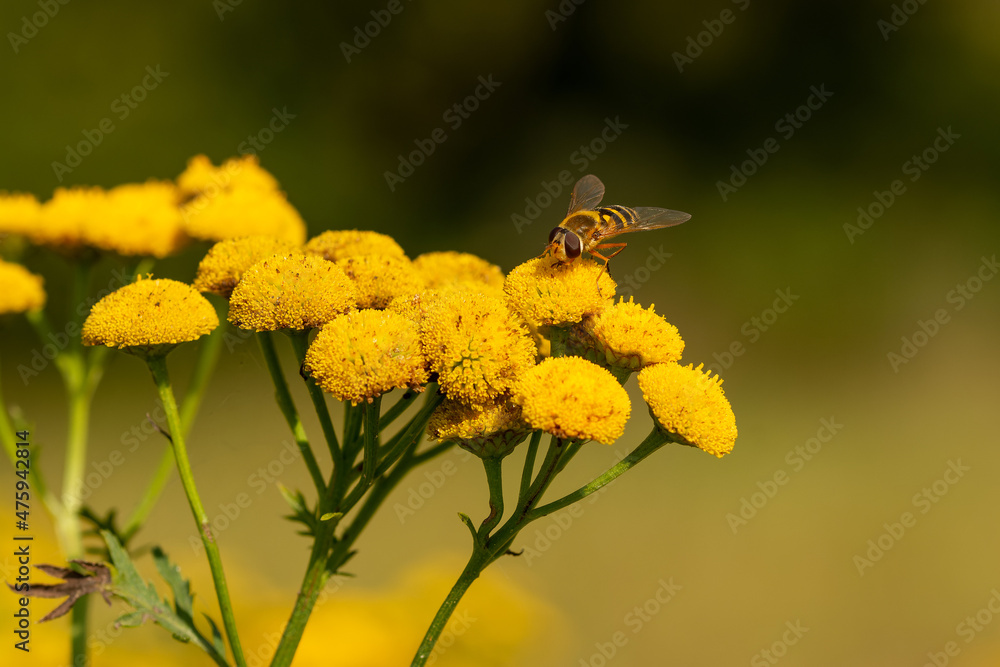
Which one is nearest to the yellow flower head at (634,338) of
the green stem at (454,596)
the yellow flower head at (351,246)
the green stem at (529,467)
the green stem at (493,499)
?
the green stem at (529,467)

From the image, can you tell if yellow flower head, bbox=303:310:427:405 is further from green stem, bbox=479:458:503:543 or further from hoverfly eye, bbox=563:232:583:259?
hoverfly eye, bbox=563:232:583:259

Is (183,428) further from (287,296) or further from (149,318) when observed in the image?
(287,296)

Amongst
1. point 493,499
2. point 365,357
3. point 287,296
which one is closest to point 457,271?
point 287,296

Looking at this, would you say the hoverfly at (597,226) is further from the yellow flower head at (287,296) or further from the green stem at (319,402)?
the green stem at (319,402)

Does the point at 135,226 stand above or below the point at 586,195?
below

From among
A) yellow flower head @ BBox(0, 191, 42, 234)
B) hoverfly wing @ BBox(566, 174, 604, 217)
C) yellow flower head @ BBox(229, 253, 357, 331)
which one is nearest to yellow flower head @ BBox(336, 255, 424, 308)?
yellow flower head @ BBox(229, 253, 357, 331)
